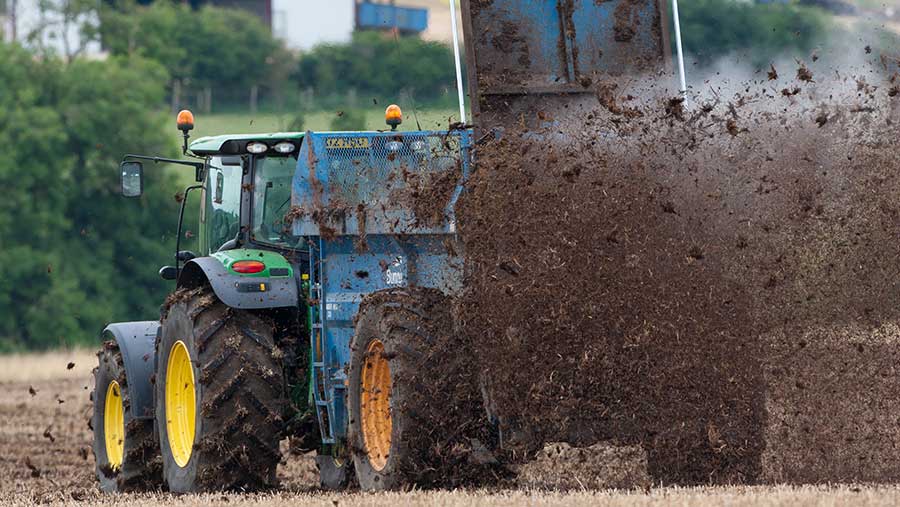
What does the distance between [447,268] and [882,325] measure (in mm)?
2120

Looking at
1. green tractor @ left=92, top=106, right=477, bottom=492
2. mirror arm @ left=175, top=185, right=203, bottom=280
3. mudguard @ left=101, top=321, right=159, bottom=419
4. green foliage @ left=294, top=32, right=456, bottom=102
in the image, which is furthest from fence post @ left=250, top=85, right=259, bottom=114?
green tractor @ left=92, top=106, right=477, bottom=492

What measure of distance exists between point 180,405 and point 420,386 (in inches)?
92.2

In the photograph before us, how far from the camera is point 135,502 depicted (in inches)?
331

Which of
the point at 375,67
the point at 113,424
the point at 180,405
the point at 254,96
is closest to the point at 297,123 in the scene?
the point at 113,424

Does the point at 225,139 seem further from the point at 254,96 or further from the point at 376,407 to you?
the point at 254,96

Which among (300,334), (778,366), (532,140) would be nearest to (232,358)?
(300,334)

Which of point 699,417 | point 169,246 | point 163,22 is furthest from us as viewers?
point 163,22

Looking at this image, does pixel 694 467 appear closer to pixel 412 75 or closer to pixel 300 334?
pixel 300 334

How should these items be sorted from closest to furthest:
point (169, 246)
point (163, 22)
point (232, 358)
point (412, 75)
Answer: point (232, 358), point (412, 75), point (169, 246), point (163, 22)

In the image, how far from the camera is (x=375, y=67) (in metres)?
19.5

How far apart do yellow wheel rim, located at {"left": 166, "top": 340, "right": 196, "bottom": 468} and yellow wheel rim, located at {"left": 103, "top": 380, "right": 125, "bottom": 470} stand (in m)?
1.30

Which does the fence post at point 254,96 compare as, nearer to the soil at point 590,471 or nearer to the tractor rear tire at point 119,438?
the tractor rear tire at point 119,438

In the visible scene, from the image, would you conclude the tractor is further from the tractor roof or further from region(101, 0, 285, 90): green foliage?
region(101, 0, 285, 90): green foliage

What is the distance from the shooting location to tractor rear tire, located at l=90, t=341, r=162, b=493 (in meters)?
10.1
